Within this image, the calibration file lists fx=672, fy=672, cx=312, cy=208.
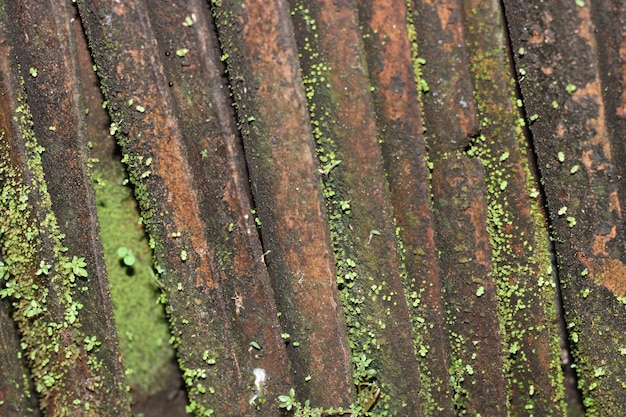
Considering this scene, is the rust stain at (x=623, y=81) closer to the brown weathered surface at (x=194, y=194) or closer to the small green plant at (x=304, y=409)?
the brown weathered surface at (x=194, y=194)

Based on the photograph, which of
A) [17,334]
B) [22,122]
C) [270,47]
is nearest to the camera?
[270,47]

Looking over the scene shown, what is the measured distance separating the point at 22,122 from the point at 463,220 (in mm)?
1706

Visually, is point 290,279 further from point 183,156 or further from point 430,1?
point 430,1

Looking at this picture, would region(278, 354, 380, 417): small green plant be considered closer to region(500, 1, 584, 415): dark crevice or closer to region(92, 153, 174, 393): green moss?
region(92, 153, 174, 393): green moss

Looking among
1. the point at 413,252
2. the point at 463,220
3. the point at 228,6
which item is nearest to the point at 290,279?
the point at 413,252

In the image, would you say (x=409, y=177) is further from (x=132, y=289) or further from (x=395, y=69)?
(x=132, y=289)

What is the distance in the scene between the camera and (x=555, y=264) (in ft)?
8.62

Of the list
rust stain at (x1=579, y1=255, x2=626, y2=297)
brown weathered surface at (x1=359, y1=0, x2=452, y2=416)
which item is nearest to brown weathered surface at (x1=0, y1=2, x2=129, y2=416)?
brown weathered surface at (x1=359, y1=0, x2=452, y2=416)

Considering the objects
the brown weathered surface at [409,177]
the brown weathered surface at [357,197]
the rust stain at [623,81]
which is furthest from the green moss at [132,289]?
the rust stain at [623,81]

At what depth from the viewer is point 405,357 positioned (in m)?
2.60

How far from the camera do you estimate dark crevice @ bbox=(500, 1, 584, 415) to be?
2.45 metres

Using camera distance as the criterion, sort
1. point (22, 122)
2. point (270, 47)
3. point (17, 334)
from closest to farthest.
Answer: point (270, 47), point (22, 122), point (17, 334)

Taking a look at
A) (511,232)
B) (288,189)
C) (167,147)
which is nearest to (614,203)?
(511,232)

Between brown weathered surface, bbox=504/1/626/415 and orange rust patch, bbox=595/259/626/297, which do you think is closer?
brown weathered surface, bbox=504/1/626/415
